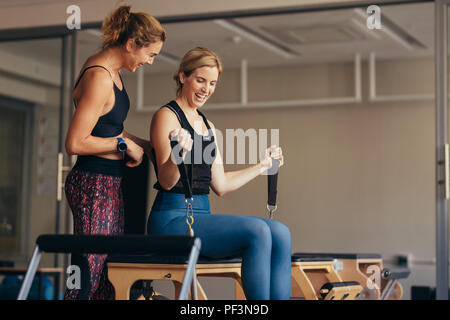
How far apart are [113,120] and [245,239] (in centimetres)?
55

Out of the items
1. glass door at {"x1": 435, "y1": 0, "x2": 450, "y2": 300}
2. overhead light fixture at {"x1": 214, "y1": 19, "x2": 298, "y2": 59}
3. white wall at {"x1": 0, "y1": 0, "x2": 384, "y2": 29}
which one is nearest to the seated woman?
glass door at {"x1": 435, "y1": 0, "x2": 450, "y2": 300}

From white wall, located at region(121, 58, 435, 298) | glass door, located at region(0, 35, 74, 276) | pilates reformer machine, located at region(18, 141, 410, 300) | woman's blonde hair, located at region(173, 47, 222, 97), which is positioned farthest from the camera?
white wall, located at region(121, 58, 435, 298)

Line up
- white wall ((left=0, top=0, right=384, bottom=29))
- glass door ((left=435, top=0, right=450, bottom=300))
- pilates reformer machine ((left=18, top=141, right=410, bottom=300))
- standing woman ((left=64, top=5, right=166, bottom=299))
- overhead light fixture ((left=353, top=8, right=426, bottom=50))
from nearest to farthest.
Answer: pilates reformer machine ((left=18, top=141, right=410, bottom=300)) < standing woman ((left=64, top=5, right=166, bottom=299)) < glass door ((left=435, top=0, right=450, bottom=300)) < white wall ((left=0, top=0, right=384, bottom=29)) < overhead light fixture ((left=353, top=8, right=426, bottom=50))

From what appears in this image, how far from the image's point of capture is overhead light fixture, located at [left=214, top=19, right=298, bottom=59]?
5.51 meters

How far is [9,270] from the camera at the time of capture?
449 cm

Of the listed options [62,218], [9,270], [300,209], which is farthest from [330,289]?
[300,209]

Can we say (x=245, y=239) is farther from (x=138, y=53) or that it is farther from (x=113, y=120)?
(x=138, y=53)

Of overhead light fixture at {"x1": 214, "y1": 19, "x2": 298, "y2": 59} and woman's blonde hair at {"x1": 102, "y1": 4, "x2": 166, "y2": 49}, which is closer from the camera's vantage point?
woman's blonde hair at {"x1": 102, "y1": 4, "x2": 166, "y2": 49}

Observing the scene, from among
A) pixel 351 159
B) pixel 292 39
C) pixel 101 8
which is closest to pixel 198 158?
pixel 101 8

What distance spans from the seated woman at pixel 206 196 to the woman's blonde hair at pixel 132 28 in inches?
6.2

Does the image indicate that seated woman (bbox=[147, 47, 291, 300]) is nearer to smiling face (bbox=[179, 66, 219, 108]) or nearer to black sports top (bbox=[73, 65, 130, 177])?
smiling face (bbox=[179, 66, 219, 108])

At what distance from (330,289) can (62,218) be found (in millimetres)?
2158

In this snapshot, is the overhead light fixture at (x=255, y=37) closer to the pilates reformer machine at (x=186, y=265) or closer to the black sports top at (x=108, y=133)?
the pilates reformer machine at (x=186, y=265)
